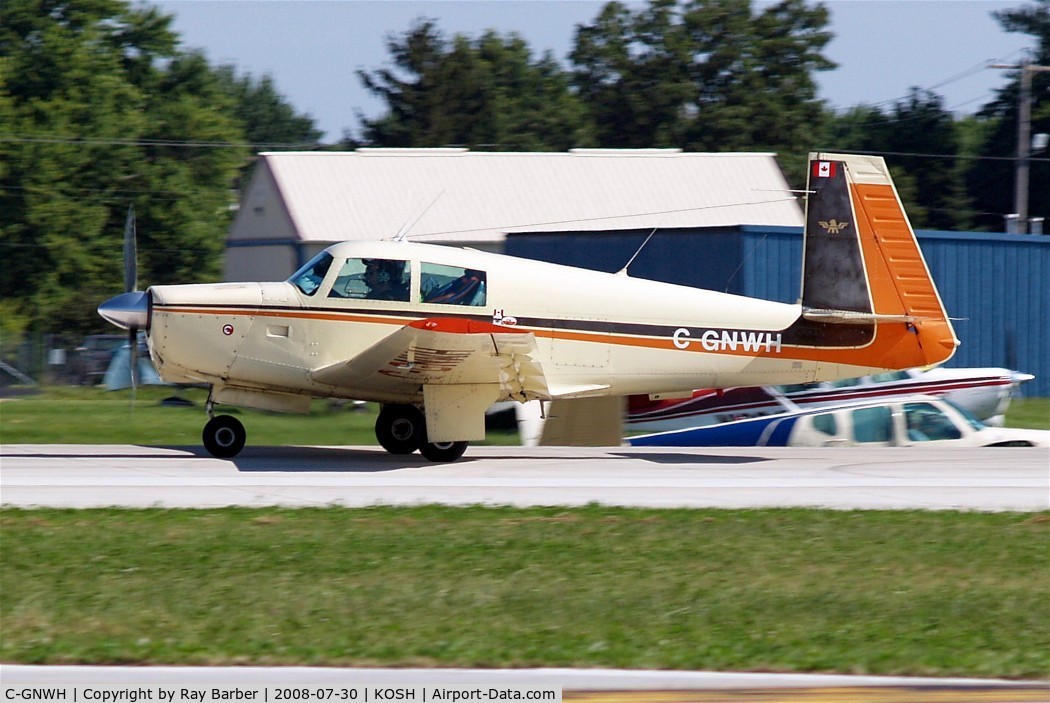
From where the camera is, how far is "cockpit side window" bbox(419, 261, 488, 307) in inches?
556

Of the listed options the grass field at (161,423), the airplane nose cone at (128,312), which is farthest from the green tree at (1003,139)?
the airplane nose cone at (128,312)

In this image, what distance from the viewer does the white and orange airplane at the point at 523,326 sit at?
14047 millimetres

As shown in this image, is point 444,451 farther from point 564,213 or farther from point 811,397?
point 564,213

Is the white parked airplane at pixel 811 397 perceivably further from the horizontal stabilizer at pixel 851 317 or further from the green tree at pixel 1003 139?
the green tree at pixel 1003 139

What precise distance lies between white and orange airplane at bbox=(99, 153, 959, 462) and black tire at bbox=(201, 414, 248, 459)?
0.02 m

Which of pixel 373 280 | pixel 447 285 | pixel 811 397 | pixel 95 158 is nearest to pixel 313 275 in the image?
pixel 373 280

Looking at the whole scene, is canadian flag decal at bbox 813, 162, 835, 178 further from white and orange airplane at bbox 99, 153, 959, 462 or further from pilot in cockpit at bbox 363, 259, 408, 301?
pilot in cockpit at bbox 363, 259, 408, 301

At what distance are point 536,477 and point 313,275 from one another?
3457 millimetres

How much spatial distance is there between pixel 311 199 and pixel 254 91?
286 feet

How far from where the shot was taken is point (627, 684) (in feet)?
20.0

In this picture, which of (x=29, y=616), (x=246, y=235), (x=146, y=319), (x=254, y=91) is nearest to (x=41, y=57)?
(x=246, y=235)

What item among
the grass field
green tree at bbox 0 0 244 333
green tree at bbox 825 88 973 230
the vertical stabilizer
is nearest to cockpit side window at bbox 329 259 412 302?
the grass field

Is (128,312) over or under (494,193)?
under

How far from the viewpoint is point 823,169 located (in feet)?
48.8
